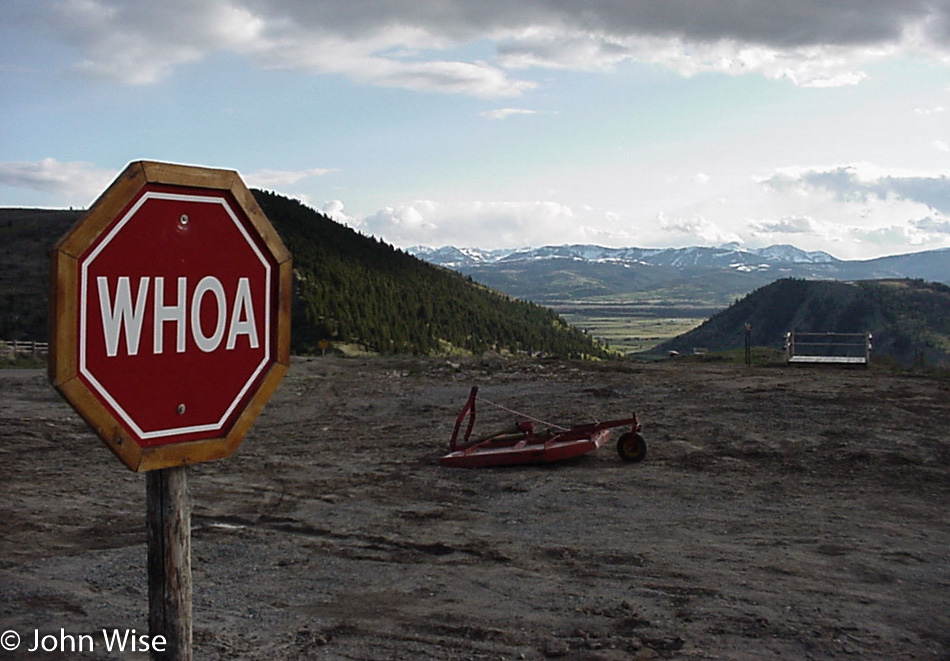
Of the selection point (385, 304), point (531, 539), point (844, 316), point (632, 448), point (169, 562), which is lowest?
point (531, 539)

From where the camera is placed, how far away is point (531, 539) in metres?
9.36


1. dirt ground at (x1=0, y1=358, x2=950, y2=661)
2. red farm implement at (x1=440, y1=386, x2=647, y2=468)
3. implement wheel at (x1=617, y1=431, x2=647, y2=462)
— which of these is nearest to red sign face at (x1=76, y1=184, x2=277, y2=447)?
dirt ground at (x1=0, y1=358, x2=950, y2=661)

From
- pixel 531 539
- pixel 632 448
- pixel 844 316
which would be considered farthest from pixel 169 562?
pixel 844 316

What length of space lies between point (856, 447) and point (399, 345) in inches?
1588

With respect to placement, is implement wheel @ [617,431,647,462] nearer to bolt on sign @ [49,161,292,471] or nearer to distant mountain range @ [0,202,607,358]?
bolt on sign @ [49,161,292,471]

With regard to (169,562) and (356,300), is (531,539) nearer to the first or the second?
(169,562)

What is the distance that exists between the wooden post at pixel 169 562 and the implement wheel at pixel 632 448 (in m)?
11.8

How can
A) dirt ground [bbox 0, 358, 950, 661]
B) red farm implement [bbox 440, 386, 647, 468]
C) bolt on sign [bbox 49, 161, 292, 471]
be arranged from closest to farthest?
bolt on sign [bbox 49, 161, 292, 471] < dirt ground [bbox 0, 358, 950, 661] < red farm implement [bbox 440, 386, 647, 468]

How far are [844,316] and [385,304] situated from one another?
97.5 meters

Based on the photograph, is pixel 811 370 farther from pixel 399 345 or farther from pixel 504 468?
pixel 399 345

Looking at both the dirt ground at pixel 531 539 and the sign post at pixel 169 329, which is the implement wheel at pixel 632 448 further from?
the sign post at pixel 169 329

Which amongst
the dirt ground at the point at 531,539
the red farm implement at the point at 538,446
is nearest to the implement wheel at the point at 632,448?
the red farm implement at the point at 538,446

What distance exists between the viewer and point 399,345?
53.2 m

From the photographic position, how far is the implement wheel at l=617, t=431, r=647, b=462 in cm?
1390
